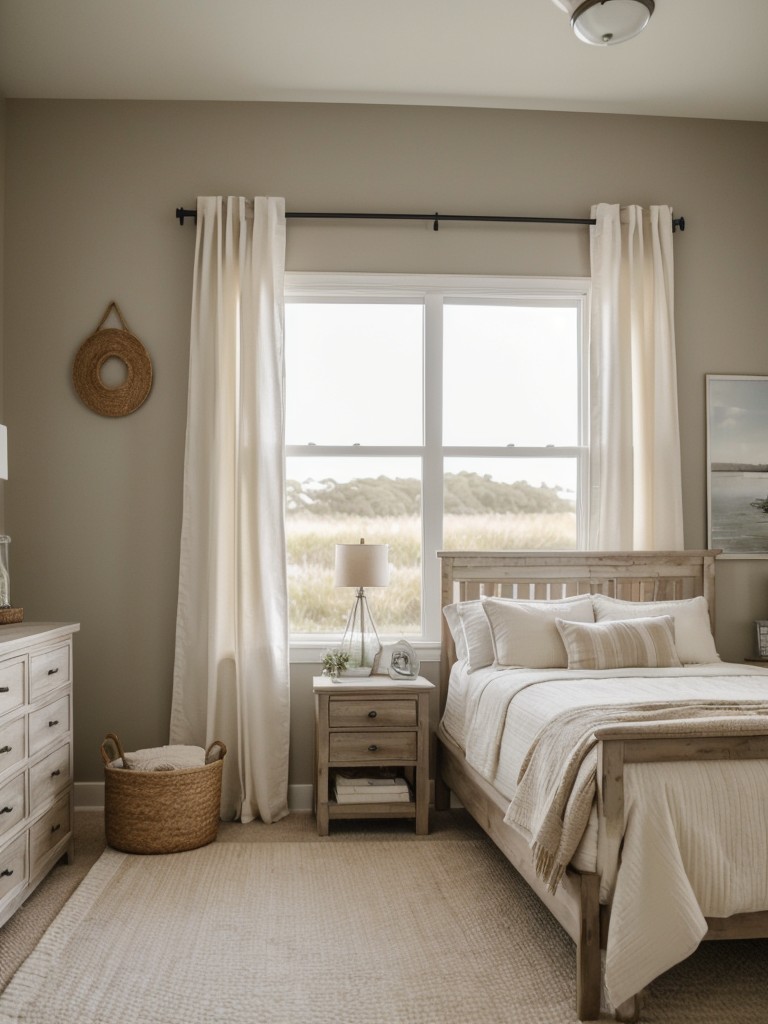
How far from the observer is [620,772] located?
7.35ft

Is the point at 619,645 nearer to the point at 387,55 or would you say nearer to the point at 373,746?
the point at 373,746

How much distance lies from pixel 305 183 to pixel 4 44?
135 centimetres

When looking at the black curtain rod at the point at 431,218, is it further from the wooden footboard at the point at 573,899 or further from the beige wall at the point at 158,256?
the wooden footboard at the point at 573,899

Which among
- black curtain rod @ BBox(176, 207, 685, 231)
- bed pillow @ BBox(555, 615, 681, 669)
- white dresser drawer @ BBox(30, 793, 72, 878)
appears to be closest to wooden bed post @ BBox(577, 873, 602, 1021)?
bed pillow @ BBox(555, 615, 681, 669)

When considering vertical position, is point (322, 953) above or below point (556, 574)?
below

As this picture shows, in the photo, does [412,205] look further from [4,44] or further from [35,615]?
[35,615]

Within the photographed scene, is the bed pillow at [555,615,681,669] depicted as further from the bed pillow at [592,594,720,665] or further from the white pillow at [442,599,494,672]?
the white pillow at [442,599,494,672]

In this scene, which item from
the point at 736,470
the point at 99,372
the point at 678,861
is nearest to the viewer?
the point at 678,861

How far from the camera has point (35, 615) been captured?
409 centimetres

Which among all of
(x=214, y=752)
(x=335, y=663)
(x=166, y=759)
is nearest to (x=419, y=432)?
(x=335, y=663)

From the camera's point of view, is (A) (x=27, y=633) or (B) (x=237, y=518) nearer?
(A) (x=27, y=633)

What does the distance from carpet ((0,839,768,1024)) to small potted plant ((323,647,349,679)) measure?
80 cm

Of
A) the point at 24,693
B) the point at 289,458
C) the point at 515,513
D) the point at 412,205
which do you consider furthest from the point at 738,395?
the point at 24,693

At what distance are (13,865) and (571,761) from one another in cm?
174
